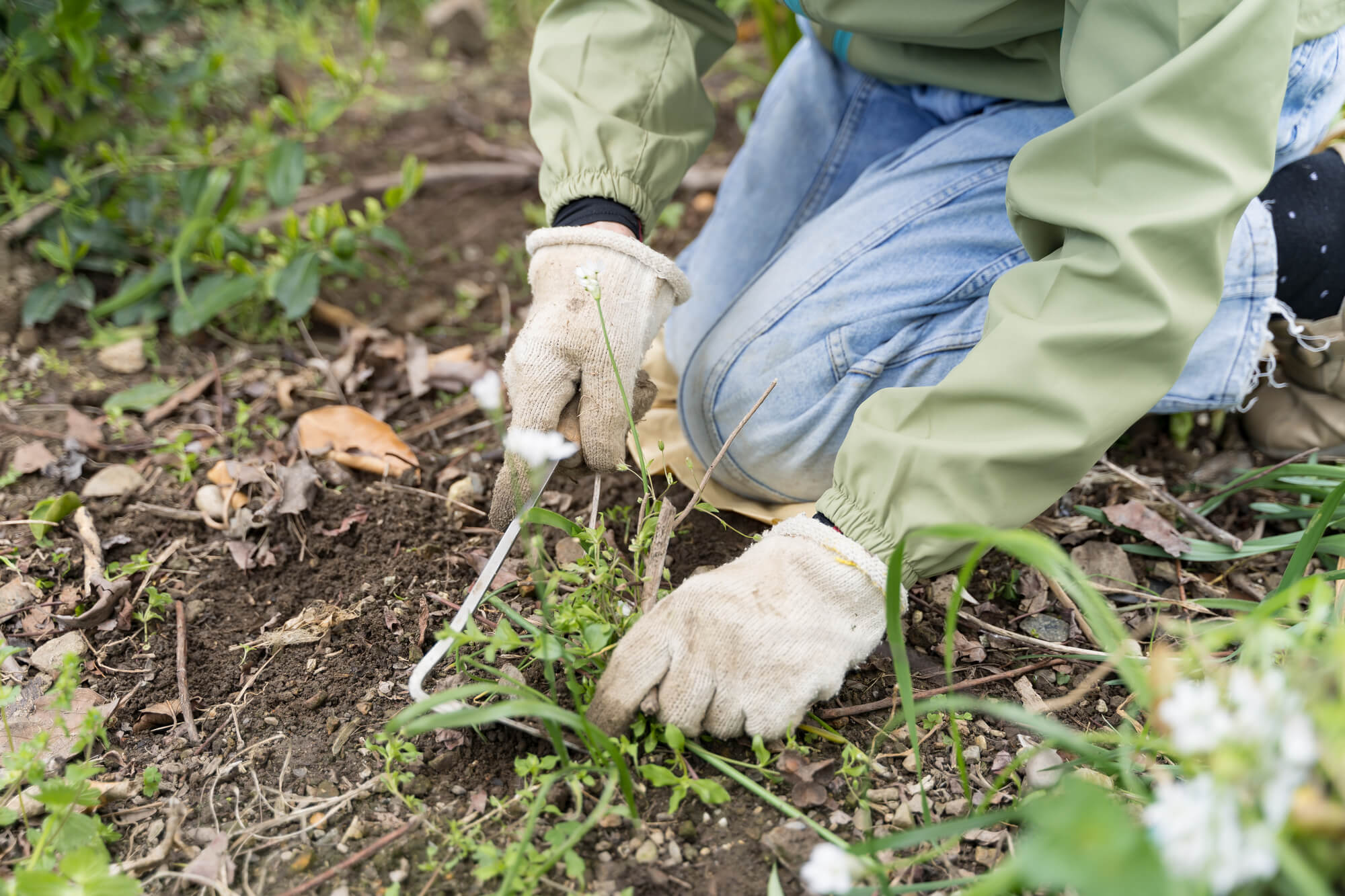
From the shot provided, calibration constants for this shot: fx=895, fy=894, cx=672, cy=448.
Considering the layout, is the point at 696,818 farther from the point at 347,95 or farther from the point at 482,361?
the point at 347,95

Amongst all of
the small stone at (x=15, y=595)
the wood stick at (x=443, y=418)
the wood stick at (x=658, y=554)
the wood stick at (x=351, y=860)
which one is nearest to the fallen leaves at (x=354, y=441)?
the wood stick at (x=443, y=418)

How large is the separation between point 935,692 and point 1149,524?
65cm

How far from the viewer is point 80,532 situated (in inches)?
64.6

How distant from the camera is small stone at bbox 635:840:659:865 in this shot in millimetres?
1138

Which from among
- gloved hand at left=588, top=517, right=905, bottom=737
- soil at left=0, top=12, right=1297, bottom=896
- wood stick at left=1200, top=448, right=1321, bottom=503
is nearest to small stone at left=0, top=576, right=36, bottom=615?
soil at left=0, top=12, right=1297, bottom=896

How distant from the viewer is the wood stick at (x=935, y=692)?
1.32 metres

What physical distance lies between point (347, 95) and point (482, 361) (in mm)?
757

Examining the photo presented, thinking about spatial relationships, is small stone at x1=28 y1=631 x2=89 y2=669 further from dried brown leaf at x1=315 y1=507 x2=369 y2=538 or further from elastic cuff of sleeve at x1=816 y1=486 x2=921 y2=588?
elastic cuff of sleeve at x1=816 y1=486 x2=921 y2=588

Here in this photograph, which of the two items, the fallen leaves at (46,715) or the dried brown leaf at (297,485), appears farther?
the dried brown leaf at (297,485)

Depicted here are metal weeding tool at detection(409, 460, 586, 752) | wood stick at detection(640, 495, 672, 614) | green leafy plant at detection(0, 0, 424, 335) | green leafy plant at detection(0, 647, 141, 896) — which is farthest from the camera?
green leafy plant at detection(0, 0, 424, 335)

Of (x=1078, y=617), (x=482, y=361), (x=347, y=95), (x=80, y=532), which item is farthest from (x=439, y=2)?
(x=1078, y=617)

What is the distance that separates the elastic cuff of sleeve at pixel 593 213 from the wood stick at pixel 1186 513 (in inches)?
41.3

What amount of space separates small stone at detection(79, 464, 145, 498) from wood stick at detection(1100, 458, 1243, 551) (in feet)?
6.32

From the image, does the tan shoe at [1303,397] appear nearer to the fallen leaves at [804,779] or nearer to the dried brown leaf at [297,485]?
the fallen leaves at [804,779]
